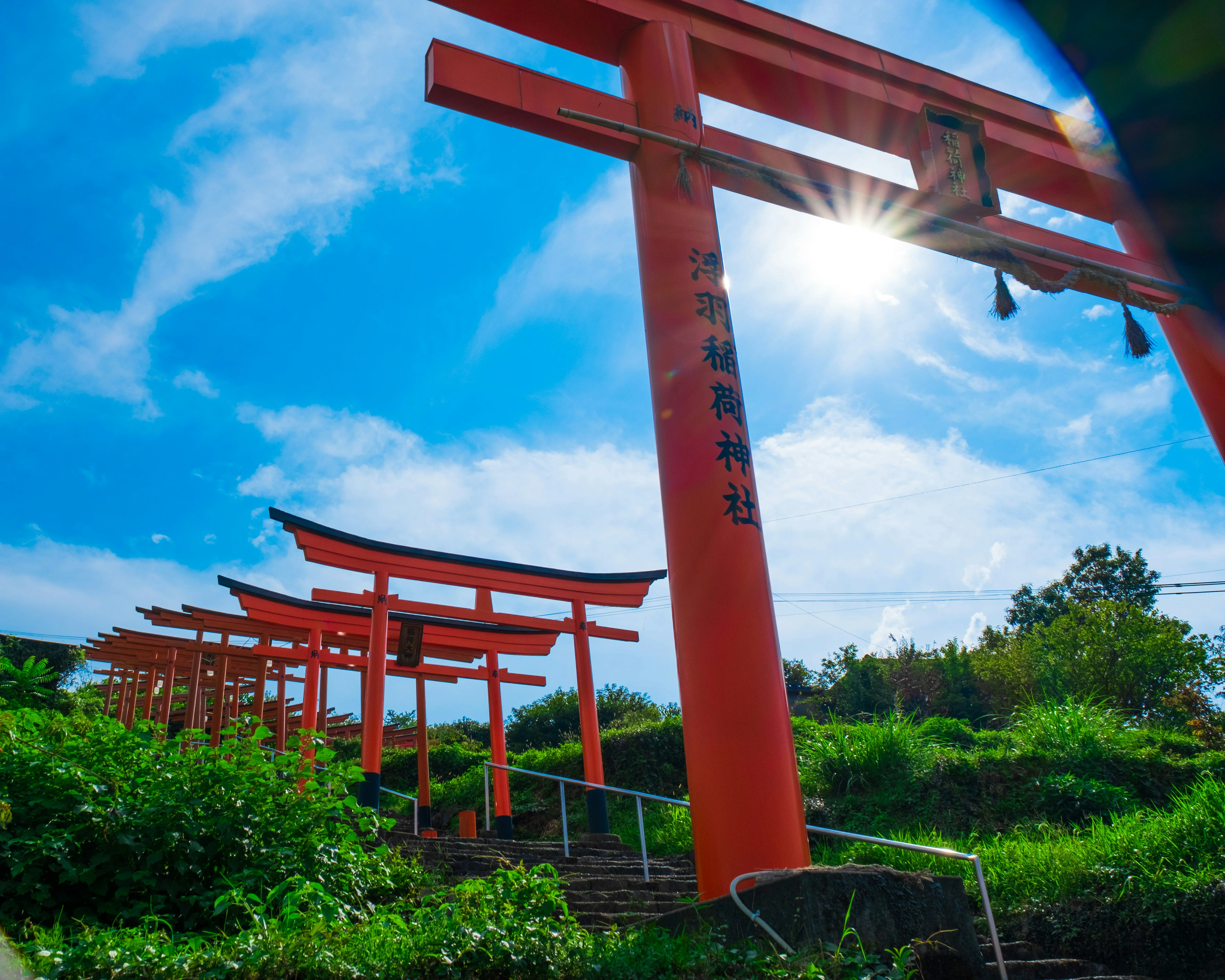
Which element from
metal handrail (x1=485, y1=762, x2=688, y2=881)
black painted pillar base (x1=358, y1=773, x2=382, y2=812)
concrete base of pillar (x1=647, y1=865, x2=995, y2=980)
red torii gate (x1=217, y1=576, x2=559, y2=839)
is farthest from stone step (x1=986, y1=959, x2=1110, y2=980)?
red torii gate (x1=217, y1=576, x2=559, y2=839)

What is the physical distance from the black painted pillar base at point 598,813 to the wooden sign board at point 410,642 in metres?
3.10

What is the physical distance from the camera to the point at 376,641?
9891 mm

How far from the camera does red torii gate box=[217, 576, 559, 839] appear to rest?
1145 centimetres

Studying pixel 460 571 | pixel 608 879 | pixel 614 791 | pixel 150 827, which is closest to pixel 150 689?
pixel 460 571

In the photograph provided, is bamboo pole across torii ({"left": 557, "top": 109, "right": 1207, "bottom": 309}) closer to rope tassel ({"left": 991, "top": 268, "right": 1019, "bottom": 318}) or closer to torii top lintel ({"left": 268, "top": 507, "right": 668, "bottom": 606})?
rope tassel ({"left": 991, "top": 268, "right": 1019, "bottom": 318})

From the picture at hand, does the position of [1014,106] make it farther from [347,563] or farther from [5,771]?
[5,771]

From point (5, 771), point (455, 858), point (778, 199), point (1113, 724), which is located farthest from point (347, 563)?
point (1113, 724)

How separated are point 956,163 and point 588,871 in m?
6.61

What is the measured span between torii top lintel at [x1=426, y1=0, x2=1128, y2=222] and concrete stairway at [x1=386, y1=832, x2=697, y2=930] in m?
5.87

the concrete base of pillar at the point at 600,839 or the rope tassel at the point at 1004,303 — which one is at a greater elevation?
the rope tassel at the point at 1004,303

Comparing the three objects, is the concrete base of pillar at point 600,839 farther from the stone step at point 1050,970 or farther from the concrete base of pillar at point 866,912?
the concrete base of pillar at point 866,912

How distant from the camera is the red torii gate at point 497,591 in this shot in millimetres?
10000

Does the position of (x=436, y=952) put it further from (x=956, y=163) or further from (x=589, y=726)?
(x=589, y=726)

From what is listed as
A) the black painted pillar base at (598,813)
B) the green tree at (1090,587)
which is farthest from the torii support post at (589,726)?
the green tree at (1090,587)
